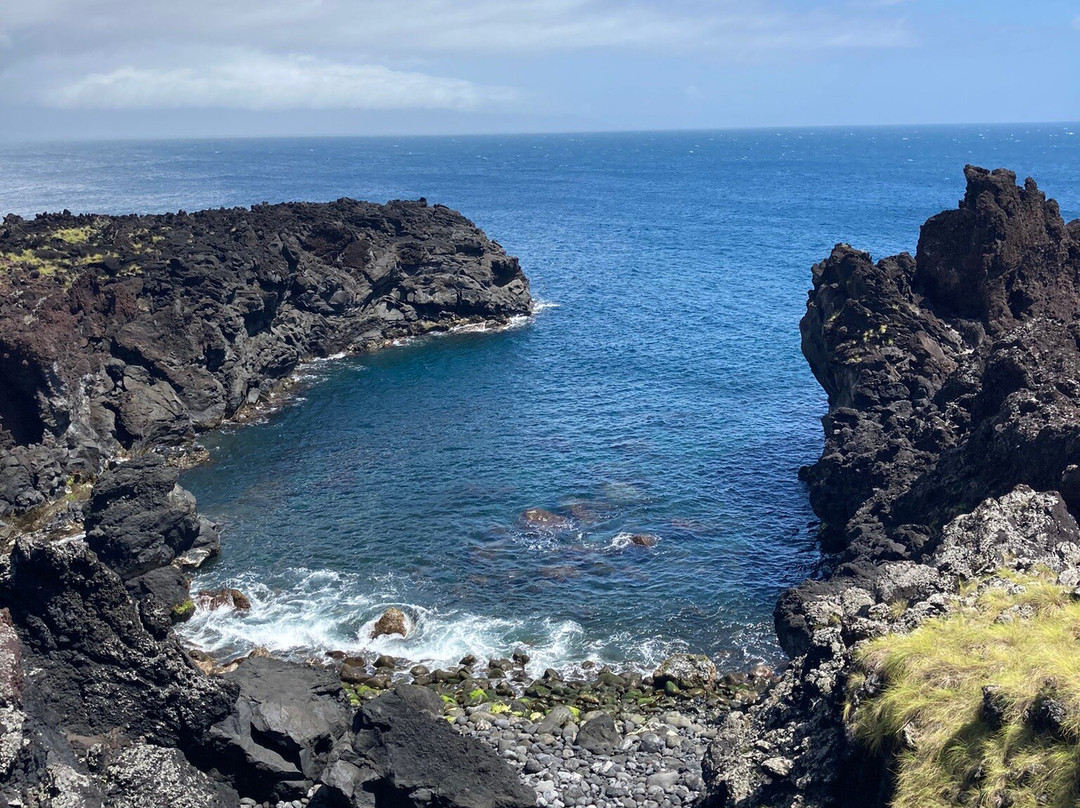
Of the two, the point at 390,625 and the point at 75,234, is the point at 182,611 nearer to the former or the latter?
the point at 390,625

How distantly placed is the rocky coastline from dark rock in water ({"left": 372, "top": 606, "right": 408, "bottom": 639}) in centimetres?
15

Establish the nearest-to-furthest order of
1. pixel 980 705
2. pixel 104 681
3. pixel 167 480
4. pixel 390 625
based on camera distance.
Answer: pixel 980 705 → pixel 104 681 → pixel 390 625 → pixel 167 480

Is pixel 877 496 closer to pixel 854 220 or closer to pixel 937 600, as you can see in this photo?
pixel 937 600

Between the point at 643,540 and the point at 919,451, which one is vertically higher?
the point at 919,451

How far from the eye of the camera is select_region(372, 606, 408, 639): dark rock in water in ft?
139

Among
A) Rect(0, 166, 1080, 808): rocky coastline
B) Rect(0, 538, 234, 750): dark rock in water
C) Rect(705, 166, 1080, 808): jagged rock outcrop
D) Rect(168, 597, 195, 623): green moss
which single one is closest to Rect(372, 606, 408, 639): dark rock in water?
Rect(0, 166, 1080, 808): rocky coastline

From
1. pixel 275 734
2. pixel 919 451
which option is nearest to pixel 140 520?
pixel 275 734

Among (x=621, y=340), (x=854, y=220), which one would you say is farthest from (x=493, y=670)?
(x=854, y=220)

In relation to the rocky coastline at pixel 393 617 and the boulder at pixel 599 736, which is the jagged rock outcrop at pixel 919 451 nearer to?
the rocky coastline at pixel 393 617

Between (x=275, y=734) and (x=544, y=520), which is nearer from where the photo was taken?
(x=275, y=734)

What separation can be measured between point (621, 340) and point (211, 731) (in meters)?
70.8

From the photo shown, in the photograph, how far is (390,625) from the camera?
42.5 meters

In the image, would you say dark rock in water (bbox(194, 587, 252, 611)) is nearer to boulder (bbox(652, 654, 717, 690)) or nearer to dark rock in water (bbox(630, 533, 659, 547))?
boulder (bbox(652, 654, 717, 690))

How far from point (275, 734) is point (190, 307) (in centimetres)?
5585
